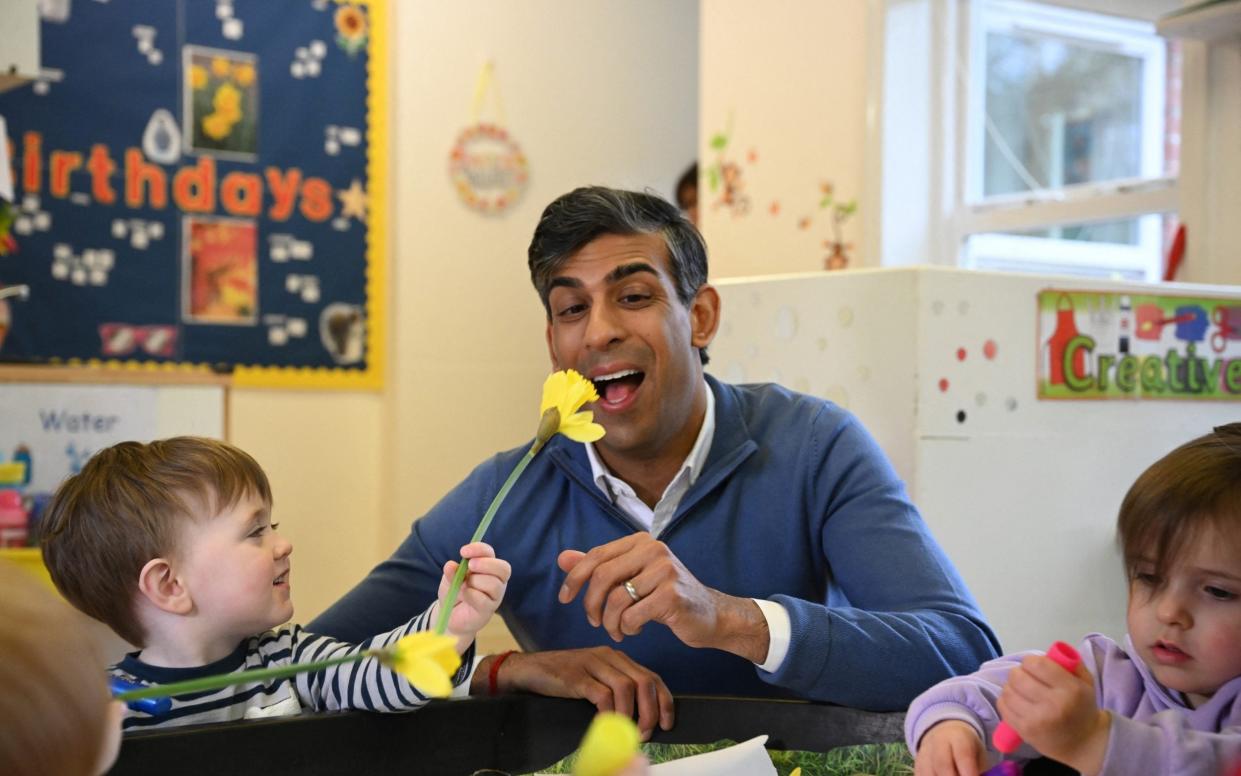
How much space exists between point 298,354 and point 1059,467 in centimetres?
270

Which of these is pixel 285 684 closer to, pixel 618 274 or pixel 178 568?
pixel 178 568

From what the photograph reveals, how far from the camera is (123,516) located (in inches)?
52.9

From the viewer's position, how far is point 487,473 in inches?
66.3

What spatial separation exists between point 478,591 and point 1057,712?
20.6 inches

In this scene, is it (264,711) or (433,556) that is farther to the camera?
(433,556)

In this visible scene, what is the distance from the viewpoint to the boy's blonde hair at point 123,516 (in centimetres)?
134

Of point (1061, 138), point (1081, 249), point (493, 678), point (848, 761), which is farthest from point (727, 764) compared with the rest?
point (1061, 138)

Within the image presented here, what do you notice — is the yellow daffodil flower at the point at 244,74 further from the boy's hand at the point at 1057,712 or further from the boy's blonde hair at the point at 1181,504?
the boy's hand at the point at 1057,712

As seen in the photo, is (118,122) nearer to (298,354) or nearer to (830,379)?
(298,354)

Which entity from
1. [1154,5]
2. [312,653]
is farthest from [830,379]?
[1154,5]

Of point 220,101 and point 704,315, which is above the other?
point 220,101

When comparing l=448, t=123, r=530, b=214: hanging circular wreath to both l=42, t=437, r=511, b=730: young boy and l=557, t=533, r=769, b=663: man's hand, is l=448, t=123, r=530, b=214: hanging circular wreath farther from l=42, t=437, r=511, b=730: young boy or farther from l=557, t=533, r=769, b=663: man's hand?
l=557, t=533, r=769, b=663: man's hand

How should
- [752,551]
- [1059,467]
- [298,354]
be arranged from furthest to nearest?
[298,354]
[1059,467]
[752,551]

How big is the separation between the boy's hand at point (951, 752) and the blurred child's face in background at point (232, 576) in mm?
698
